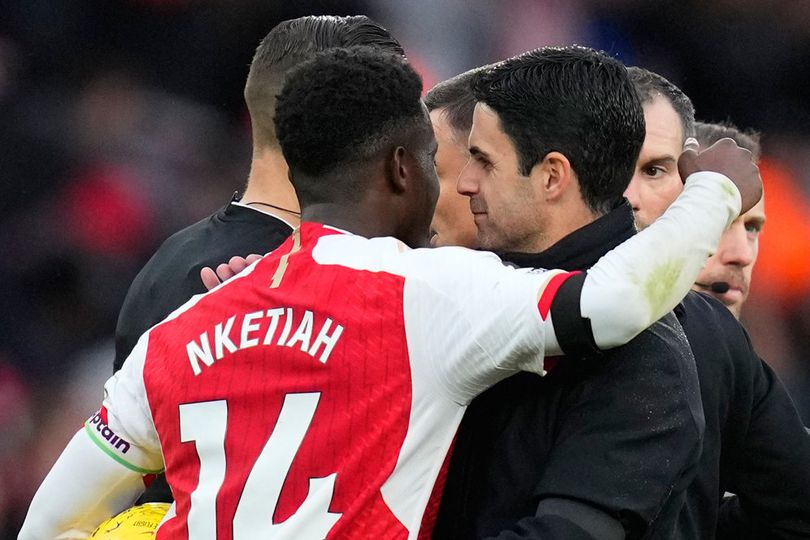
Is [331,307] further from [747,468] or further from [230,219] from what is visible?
[747,468]

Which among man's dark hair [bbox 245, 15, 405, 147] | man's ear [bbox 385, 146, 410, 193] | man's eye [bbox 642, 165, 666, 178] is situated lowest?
man's ear [bbox 385, 146, 410, 193]

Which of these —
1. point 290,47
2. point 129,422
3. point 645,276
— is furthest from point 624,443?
point 290,47

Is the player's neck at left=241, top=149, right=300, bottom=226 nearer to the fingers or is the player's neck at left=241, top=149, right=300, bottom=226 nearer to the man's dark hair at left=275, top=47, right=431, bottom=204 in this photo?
the fingers

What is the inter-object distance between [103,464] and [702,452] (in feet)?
4.12

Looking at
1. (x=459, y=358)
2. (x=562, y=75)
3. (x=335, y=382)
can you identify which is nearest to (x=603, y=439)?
(x=459, y=358)

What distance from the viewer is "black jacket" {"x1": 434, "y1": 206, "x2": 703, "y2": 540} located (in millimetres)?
2143

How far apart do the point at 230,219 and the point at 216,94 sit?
143 inches

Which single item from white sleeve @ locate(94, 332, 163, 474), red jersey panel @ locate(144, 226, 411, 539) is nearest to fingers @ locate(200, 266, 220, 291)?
white sleeve @ locate(94, 332, 163, 474)

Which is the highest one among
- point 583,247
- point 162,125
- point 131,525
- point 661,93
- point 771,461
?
point 162,125

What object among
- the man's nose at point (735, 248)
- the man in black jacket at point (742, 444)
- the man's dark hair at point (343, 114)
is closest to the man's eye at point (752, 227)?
the man's nose at point (735, 248)

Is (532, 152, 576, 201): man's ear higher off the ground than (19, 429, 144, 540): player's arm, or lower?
higher

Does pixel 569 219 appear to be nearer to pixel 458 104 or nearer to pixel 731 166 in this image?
pixel 731 166

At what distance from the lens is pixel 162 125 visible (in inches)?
257

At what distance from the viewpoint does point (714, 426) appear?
105 inches
